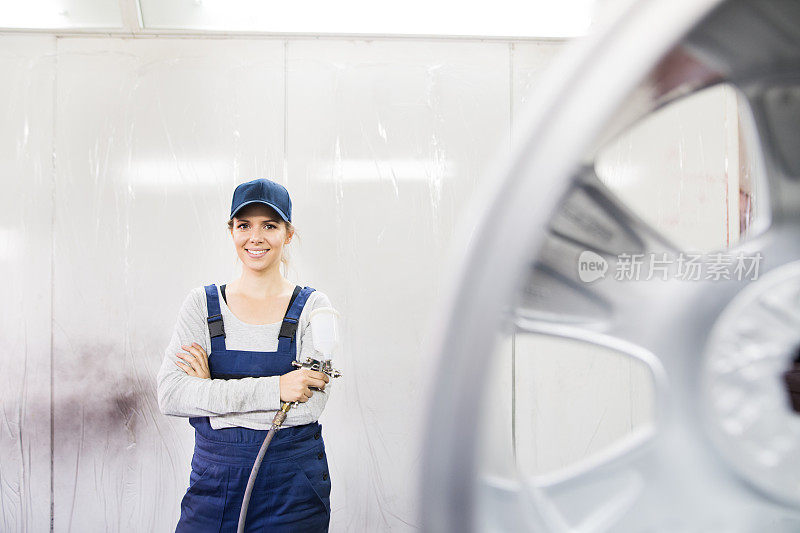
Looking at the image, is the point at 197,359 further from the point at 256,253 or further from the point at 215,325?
the point at 256,253

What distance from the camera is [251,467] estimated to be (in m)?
1.18

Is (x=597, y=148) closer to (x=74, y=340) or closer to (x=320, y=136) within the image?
(x=320, y=136)

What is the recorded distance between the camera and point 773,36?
0.33 metres

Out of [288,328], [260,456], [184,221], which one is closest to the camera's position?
[260,456]

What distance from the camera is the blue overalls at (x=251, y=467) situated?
1.17 metres

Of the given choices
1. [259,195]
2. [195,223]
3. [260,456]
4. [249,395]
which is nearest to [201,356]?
[249,395]

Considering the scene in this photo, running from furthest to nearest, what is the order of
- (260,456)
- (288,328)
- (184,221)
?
(184,221) → (288,328) → (260,456)

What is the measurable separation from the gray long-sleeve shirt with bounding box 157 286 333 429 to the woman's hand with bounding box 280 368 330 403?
18mm

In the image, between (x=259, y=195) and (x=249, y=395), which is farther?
(x=259, y=195)

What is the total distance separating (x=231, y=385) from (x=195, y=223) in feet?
3.12

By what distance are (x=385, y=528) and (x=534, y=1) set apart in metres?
1.97

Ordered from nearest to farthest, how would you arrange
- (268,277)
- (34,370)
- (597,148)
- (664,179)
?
1. (597,148)
2. (268,277)
3. (34,370)
4. (664,179)

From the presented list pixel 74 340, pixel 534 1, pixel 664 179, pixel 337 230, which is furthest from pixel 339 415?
pixel 534 1

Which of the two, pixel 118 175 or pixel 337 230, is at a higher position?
pixel 118 175
